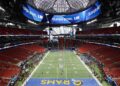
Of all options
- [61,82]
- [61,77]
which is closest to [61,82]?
[61,82]

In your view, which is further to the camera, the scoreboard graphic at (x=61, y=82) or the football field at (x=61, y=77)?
the football field at (x=61, y=77)

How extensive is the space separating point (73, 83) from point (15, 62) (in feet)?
42.7

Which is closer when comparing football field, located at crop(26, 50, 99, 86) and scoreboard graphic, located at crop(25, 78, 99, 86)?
scoreboard graphic, located at crop(25, 78, 99, 86)

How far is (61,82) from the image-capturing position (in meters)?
32.4

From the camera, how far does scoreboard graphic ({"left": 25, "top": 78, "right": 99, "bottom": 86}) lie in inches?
1235

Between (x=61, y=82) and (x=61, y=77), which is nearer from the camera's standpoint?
(x=61, y=82)

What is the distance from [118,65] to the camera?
118 feet

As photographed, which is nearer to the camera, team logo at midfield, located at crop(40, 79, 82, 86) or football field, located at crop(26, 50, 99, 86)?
team logo at midfield, located at crop(40, 79, 82, 86)

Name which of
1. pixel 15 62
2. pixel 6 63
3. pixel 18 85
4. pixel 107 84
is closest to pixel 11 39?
pixel 15 62

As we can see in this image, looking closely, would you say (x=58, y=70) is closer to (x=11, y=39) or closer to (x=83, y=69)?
(x=83, y=69)

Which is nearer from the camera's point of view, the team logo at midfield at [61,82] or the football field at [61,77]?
the team logo at midfield at [61,82]

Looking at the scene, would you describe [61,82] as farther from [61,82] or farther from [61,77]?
[61,77]

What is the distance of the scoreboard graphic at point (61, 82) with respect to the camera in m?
31.4

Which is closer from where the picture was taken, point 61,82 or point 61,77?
point 61,82
